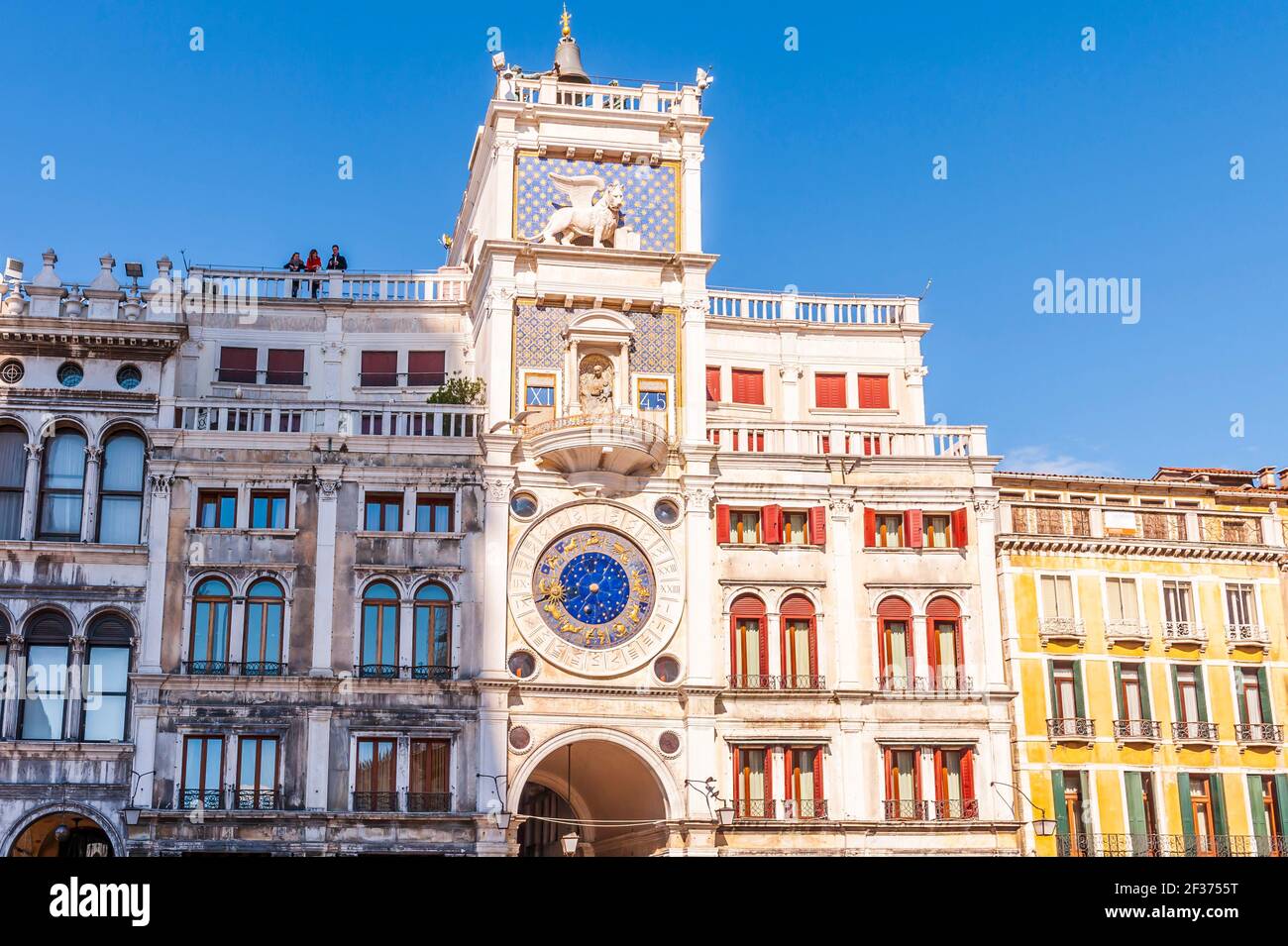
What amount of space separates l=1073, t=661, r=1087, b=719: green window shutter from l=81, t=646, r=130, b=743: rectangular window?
2899 cm

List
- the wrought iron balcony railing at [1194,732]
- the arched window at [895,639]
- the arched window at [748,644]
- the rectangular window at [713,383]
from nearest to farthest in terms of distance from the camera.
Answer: the arched window at [748,644] < the arched window at [895,639] < the wrought iron balcony railing at [1194,732] < the rectangular window at [713,383]

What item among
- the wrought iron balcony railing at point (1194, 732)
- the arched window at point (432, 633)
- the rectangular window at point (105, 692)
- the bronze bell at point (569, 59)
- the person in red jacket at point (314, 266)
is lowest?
the wrought iron balcony railing at point (1194, 732)

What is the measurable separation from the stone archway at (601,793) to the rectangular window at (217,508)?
11.5m

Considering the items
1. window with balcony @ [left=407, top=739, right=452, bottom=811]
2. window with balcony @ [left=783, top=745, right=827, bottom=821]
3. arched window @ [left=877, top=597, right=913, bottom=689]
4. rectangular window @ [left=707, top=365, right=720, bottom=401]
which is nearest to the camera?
window with balcony @ [left=407, top=739, right=452, bottom=811]

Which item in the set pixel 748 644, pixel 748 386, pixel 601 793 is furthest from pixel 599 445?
pixel 601 793

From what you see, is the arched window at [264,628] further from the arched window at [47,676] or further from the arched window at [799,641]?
the arched window at [799,641]

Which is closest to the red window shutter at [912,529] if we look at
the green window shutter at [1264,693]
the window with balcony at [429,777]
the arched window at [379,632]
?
the green window shutter at [1264,693]

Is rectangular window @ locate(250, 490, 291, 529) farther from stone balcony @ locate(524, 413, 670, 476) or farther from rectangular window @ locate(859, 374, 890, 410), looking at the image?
rectangular window @ locate(859, 374, 890, 410)

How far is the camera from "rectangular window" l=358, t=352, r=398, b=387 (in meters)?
55.9

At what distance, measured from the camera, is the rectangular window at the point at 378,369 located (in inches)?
2202

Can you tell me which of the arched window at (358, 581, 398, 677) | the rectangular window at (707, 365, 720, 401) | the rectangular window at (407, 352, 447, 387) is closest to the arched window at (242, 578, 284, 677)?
the arched window at (358, 581, 398, 677)

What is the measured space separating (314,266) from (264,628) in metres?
14.7

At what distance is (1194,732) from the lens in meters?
53.5
